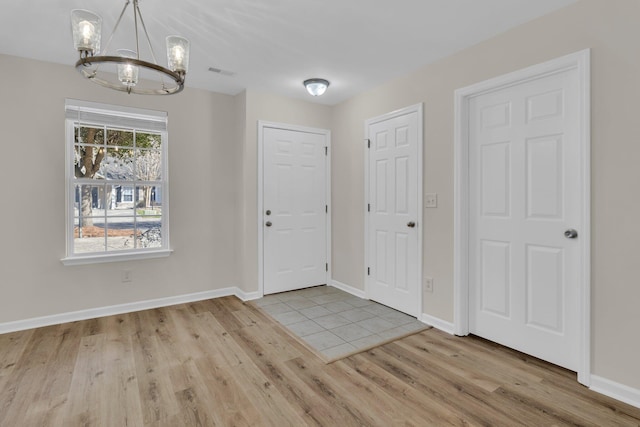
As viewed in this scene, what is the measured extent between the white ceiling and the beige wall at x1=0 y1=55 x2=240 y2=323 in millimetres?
421

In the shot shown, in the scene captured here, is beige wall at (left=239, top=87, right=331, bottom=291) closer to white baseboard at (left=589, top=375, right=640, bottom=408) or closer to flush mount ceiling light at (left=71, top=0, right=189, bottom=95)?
flush mount ceiling light at (left=71, top=0, right=189, bottom=95)

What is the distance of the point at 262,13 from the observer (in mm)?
2289

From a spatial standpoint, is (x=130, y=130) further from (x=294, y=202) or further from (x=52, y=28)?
(x=294, y=202)

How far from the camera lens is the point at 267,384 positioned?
2145 millimetres

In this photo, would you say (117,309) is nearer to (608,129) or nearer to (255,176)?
(255,176)

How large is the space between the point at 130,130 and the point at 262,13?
2.08m

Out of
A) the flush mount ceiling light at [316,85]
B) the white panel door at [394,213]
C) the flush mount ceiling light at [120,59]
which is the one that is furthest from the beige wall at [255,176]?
the flush mount ceiling light at [120,59]

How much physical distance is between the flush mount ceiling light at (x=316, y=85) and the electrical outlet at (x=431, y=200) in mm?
1562

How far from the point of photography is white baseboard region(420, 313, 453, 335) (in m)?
2.93

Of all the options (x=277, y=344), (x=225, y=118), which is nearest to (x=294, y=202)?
(x=225, y=118)

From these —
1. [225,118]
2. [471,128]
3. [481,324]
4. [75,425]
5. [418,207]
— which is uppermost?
[225,118]

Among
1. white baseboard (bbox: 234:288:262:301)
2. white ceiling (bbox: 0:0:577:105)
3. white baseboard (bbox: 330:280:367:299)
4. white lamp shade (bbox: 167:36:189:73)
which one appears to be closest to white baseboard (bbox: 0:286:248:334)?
white baseboard (bbox: 234:288:262:301)

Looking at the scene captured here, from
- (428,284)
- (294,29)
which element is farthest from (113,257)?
(428,284)

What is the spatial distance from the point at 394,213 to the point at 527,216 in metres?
1.28
